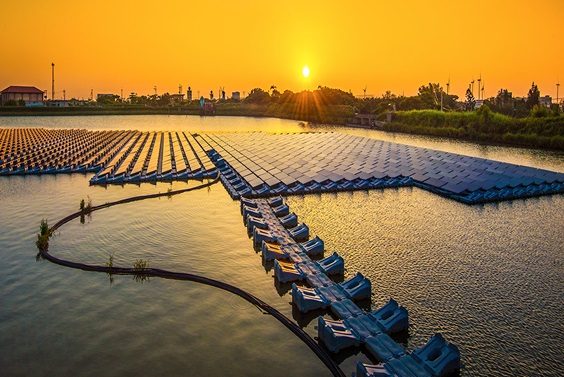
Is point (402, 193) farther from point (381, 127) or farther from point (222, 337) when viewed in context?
point (381, 127)

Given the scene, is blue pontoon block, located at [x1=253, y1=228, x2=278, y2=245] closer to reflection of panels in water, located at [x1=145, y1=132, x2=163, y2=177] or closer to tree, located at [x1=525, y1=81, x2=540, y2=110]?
reflection of panels in water, located at [x1=145, y1=132, x2=163, y2=177]

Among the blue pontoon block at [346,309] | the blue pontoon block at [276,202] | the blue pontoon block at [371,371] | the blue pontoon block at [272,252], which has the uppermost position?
the blue pontoon block at [276,202]

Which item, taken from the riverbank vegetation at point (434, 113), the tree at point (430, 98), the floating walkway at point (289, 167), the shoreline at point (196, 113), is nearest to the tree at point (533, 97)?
the riverbank vegetation at point (434, 113)

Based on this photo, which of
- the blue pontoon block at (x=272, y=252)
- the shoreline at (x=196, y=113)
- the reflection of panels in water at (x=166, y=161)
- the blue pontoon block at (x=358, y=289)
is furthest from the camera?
the shoreline at (x=196, y=113)

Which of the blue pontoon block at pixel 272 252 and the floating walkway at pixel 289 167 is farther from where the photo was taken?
the floating walkway at pixel 289 167

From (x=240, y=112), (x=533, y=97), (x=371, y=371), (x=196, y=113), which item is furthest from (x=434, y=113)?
(x=196, y=113)

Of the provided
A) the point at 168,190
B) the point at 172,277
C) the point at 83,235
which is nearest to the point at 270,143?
the point at 168,190

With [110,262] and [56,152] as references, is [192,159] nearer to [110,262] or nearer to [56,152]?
[56,152]

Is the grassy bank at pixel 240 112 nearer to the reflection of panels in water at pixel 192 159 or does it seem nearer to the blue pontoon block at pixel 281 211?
the reflection of panels in water at pixel 192 159
